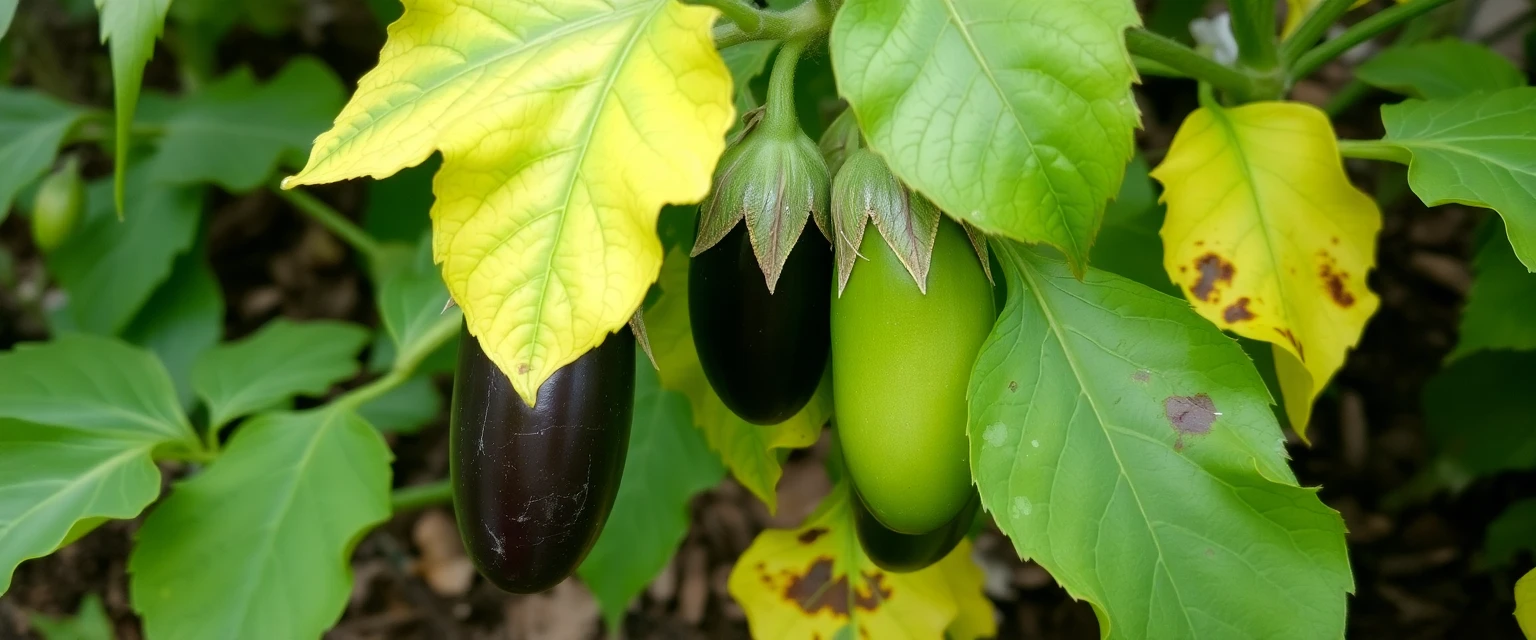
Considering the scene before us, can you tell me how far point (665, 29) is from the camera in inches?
20.1

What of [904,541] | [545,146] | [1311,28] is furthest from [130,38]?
[1311,28]

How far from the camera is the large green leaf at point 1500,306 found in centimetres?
89

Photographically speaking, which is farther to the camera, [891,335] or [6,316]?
[6,316]

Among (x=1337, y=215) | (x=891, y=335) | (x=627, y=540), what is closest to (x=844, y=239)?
(x=891, y=335)

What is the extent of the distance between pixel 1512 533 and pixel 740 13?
1033 millimetres

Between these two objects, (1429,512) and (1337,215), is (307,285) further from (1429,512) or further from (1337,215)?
(1429,512)

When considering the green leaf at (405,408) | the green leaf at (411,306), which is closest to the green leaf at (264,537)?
the green leaf at (411,306)

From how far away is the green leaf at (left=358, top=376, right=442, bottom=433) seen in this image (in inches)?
50.9

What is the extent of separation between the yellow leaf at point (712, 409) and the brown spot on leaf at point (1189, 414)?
0.24 meters

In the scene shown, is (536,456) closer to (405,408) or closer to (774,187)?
(774,187)

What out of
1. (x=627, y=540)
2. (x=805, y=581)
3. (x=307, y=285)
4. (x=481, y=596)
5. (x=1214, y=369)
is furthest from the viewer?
Answer: (x=307, y=285)

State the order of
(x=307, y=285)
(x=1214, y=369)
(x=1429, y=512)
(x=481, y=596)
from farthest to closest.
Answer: (x=307, y=285) < (x=481, y=596) < (x=1429, y=512) < (x=1214, y=369)

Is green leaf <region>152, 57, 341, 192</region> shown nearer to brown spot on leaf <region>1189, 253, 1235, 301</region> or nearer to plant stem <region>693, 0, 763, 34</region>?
plant stem <region>693, 0, 763, 34</region>

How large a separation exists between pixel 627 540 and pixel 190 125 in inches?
33.0
